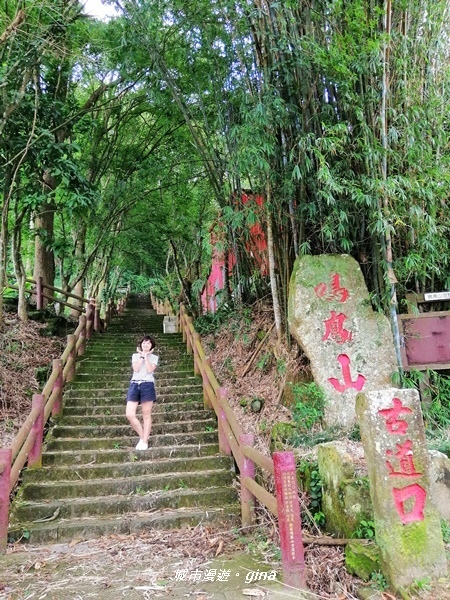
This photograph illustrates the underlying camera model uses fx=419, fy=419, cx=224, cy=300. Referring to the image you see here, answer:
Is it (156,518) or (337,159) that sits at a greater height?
(337,159)

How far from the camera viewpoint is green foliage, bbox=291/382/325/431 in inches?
167

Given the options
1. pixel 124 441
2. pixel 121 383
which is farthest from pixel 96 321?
pixel 124 441

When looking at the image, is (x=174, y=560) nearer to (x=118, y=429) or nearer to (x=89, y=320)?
(x=118, y=429)

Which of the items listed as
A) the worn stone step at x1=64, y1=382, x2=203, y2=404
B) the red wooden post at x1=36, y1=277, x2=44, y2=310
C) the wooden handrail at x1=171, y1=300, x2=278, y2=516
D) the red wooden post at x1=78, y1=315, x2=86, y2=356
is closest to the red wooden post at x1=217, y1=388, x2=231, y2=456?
the wooden handrail at x1=171, y1=300, x2=278, y2=516

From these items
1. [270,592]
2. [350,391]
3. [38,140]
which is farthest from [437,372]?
[38,140]

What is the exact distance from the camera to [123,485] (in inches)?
161

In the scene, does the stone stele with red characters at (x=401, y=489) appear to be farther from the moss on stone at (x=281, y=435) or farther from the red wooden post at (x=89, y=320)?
the red wooden post at (x=89, y=320)

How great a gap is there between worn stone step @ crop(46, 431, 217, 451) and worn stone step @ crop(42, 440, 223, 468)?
0.07m

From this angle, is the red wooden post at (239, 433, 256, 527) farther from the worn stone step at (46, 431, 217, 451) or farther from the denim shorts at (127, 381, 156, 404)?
the worn stone step at (46, 431, 217, 451)

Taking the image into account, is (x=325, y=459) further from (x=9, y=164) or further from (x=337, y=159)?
(x=9, y=164)

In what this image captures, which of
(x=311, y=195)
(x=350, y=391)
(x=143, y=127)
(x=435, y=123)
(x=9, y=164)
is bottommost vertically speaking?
(x=350, y=391)

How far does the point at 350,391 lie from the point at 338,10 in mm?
3686

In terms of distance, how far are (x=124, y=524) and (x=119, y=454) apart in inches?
42.3

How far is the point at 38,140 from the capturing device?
605 centimetres
